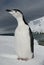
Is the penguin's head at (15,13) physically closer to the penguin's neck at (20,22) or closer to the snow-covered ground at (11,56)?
the penguin's neck at (20,22)

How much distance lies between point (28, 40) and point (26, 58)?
211 mm

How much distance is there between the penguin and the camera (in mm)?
2628

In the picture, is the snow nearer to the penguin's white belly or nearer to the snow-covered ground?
the snow-covered ground

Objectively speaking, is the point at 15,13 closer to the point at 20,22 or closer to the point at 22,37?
the point at 20,22

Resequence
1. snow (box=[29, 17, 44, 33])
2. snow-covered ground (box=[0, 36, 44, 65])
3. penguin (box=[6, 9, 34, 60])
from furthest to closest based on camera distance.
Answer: snow (box=[29, 17, 44, 33]) < penguin (box=[6, 9, 34, 60]) < snow-covered ground (box=[0, 36, 44, 65])

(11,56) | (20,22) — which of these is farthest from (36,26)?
(20,22)

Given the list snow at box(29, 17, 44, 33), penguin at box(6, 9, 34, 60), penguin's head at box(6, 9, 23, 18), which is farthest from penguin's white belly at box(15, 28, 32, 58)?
snow at box(29, 17, 44, 33)

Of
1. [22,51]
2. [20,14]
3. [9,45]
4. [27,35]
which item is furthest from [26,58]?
[9,45]

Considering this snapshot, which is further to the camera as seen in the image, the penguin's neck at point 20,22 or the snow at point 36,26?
the snow at point 36,26

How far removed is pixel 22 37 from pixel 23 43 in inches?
2.8

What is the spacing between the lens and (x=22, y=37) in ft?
8.68

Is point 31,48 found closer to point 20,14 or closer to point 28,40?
point 28,40

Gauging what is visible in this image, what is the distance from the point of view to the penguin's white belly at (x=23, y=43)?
2.64m

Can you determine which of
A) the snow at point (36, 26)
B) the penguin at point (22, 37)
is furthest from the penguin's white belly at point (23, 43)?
the snow at point (36, 26)
